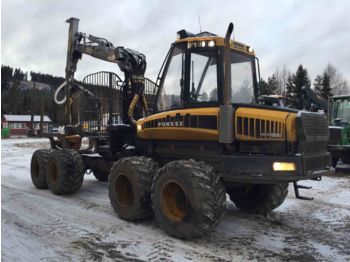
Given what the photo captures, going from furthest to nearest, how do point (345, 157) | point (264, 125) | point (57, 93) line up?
point (345, 157)
point (57, 93)
point (264, 125)

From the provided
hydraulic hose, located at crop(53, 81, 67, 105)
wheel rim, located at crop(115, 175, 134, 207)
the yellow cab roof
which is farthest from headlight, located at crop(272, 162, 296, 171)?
hydraulic hose, located at crop(53, 81, 67, 105)

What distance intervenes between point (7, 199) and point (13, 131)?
2804 inches

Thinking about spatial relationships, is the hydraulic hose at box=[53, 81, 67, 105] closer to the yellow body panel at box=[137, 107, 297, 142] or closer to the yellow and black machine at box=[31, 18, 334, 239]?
the yellow and black machine at box=[31, 18, 334, 239]

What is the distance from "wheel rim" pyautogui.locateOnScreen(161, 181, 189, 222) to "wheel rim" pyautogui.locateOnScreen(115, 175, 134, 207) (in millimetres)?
1086

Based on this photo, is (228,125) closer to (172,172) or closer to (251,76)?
(172,172)

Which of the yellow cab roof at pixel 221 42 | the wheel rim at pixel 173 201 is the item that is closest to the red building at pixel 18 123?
the yellow cab roof at pixel 221 42

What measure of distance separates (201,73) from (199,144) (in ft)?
3.63

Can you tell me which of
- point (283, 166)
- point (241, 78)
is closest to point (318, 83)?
point (241, 78)

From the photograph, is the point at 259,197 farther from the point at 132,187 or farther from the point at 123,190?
the point at 123,190

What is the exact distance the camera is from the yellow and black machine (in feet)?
18.8

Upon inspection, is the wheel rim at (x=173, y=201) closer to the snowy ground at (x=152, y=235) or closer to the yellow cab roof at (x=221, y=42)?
the snowy ground at (x=152, y=235)

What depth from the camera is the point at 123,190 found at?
7.39m

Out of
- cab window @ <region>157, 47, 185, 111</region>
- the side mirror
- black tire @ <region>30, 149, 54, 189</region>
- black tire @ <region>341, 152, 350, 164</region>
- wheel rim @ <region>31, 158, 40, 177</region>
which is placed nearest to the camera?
cab window @ <region>157, 47, 185, 111</region>

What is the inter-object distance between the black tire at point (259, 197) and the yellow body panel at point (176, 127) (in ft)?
5.76
